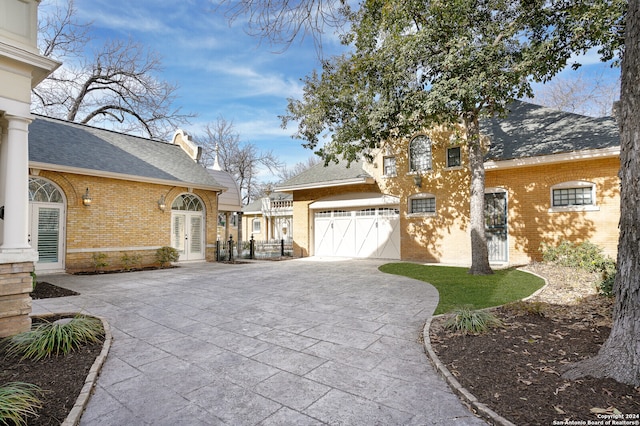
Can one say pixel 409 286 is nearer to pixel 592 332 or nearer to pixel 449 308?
pixel 449 308

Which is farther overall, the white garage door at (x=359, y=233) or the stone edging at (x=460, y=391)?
the white garage door at (x=359, y=233)

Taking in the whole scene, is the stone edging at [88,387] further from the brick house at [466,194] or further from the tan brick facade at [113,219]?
the brick house at [466,194]

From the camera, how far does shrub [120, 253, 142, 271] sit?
451 inches

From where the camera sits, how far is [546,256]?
10.2 meters

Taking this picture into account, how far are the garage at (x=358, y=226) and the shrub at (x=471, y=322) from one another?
32.1ft

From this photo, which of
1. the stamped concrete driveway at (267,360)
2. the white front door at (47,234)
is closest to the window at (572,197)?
the stamped concrete driveway at (267,360)

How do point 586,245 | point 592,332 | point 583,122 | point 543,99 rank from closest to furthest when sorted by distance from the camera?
point 592,332 → point 586,245 → point 583,122 → point 543,99

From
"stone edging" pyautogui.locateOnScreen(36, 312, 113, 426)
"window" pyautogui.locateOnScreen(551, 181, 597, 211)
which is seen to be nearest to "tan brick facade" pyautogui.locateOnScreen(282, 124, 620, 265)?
"window" pyautogui.locateOnScreen(551, 181, 597, 211)

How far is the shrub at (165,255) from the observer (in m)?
12.4

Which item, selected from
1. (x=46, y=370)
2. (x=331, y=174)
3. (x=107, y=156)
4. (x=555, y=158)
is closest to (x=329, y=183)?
(x=331, y=174)

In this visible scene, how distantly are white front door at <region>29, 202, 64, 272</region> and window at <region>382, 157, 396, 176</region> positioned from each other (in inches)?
479

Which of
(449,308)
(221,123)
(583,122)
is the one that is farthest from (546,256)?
(221,123)

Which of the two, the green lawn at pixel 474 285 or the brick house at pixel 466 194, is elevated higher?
the brick house at pixel 466 194

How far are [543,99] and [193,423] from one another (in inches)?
1068
